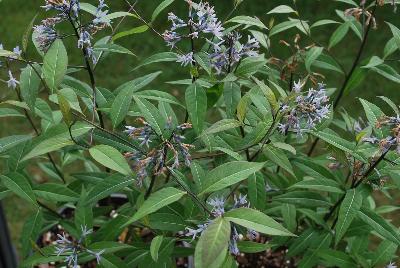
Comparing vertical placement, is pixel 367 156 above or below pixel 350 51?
above

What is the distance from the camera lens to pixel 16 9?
12.4ft

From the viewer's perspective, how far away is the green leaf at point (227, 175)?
94 cm

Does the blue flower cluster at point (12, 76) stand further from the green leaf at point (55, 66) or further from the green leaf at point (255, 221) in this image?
the green leaf at point (255, 221)

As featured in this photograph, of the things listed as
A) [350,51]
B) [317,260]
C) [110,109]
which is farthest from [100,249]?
[350,51]

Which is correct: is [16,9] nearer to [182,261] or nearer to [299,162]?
[182,261]

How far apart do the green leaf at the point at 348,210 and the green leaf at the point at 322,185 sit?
0.06m

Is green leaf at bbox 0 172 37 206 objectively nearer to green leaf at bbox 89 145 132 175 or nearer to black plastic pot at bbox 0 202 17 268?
green leaf at bbox 89 145 132 175

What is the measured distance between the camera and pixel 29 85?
3.54 ft

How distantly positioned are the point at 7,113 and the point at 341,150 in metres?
0.70

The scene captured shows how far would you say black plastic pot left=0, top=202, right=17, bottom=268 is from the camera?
184 cm

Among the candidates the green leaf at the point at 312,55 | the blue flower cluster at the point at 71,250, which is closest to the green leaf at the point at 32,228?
the blue flower cluster at the point at 71,250

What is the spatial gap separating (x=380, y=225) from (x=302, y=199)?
18 cm

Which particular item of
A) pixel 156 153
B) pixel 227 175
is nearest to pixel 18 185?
pixel 156 153

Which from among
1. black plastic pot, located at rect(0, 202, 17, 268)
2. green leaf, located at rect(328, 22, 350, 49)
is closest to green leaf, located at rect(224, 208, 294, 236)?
green leaf, located at rect(328, 22, 350, 49)
